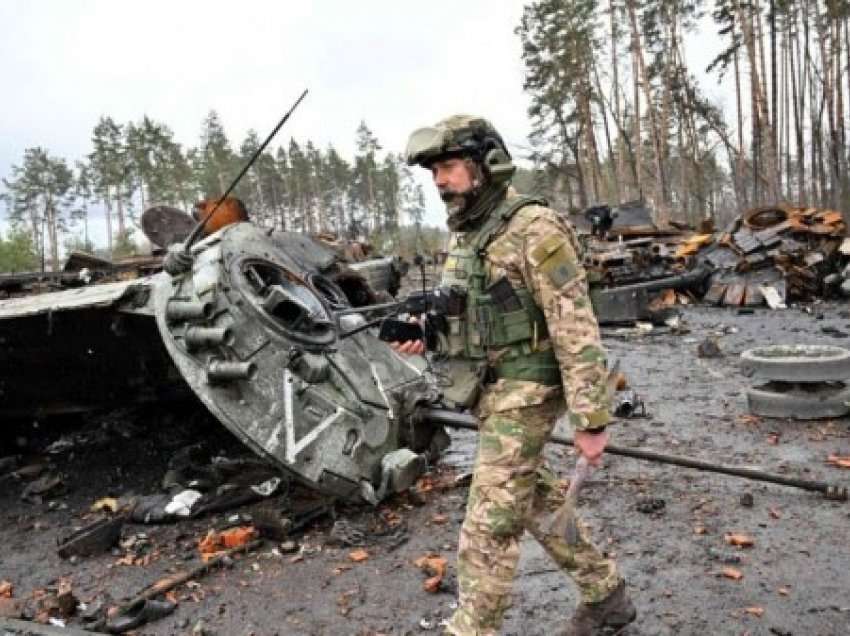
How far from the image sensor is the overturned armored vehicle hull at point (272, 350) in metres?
4.77

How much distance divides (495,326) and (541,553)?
200 cm

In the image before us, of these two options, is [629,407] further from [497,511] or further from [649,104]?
[649,104]

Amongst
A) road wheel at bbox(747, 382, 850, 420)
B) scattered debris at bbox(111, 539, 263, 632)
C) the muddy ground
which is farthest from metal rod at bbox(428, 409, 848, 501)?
road wheel at bbox(747, 382, 850, 420)

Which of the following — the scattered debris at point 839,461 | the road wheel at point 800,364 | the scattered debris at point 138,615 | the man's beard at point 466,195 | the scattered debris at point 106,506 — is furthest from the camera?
the road wheel at point 800,364

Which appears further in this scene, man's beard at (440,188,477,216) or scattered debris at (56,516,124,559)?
scattered debris at (56,516,124,559)

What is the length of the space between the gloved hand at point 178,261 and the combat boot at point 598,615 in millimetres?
3536

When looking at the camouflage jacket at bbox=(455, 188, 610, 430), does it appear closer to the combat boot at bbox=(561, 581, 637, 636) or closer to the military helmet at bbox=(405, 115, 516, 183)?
the military helmet at bbox=(405, 115, 516, 183)

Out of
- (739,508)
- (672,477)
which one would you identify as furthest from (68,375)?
(739,508)

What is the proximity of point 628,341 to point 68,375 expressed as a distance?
8258 millimetres

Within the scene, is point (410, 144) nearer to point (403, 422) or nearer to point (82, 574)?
point (403, 422)

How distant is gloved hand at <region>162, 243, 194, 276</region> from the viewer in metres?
5.39

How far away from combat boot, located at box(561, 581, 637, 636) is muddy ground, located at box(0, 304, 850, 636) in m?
0.24

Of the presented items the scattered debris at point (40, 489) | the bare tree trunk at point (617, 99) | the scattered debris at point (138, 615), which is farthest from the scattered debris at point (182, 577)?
the bare tree trunk at point (617, 99)

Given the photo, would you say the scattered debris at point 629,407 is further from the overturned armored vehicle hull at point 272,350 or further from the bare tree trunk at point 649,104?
the bare tree trunk at point 649,104
